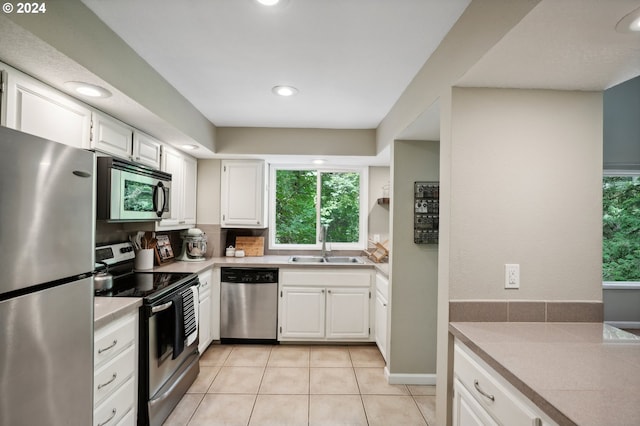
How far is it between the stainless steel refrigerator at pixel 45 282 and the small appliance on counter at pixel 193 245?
2.14 metres

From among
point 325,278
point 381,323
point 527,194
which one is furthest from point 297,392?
point 527,194

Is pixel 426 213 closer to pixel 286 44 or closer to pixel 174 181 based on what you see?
pixel 286 44

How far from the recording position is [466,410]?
1.36m

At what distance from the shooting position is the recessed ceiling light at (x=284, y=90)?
91.9 inches

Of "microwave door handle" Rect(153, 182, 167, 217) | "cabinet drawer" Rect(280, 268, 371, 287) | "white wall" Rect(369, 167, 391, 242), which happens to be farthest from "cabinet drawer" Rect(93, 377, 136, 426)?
"white wall" Rect(369, 167, 391, 242)

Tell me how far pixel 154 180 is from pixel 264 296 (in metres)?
1.63

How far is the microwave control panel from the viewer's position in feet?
8.61

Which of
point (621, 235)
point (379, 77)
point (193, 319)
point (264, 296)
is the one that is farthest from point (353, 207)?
point (621, 235)

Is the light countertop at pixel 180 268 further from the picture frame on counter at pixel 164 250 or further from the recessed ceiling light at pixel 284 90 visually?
the recessed ceiling light at pixel 284 90

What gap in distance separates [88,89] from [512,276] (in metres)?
2.44

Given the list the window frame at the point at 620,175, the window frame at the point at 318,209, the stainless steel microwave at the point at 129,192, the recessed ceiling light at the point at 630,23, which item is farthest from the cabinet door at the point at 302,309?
the window frame at the point at 620,175

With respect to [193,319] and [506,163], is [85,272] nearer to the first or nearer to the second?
[193,319]

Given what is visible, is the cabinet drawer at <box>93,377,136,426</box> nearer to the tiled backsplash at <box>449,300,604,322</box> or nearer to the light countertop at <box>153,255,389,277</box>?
the light countertop at <box>153,255,389,277</box>

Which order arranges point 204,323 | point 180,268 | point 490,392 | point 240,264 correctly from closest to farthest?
point 490,392 → point 180,268 → point 204,323 → point 240,264
